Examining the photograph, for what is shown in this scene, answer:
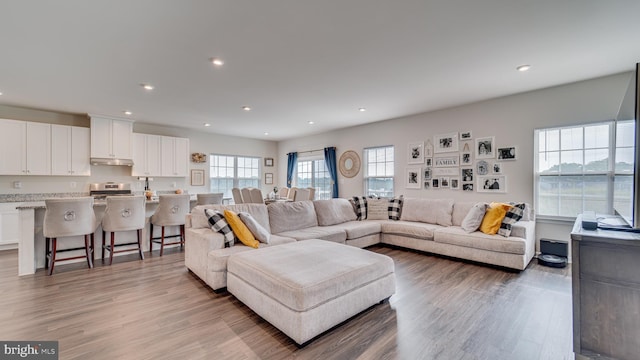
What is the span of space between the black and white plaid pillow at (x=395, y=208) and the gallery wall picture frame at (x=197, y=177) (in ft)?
16.5

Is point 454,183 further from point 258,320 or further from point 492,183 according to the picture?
point 258,320

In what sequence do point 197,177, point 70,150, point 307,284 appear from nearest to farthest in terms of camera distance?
point 307,284
point 70,150
point 197,177

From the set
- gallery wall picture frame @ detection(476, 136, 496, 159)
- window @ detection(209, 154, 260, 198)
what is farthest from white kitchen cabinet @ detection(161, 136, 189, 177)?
gallery wall picture frame @ detection(476, 136, 496, 159)

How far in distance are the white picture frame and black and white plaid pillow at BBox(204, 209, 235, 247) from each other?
13.2ft

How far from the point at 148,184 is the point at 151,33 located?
485 cm

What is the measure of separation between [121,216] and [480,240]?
4975mm

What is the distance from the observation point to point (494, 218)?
3.74 meters

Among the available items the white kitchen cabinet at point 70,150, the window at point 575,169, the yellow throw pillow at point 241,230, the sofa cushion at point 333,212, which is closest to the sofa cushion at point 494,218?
the window at point 575,169

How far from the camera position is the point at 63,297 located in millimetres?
2672

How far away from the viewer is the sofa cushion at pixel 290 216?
12.9ft

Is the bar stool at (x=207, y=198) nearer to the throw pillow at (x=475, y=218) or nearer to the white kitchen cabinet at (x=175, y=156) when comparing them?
the white kitchen cabinet at (x=175, y=156)

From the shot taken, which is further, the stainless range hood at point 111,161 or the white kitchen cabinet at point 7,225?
the stainless range hood at point 111,161

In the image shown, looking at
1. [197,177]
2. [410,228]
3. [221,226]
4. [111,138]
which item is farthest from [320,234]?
[111,138]

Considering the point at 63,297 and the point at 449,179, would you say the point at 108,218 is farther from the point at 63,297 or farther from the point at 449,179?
the point at 449,179
